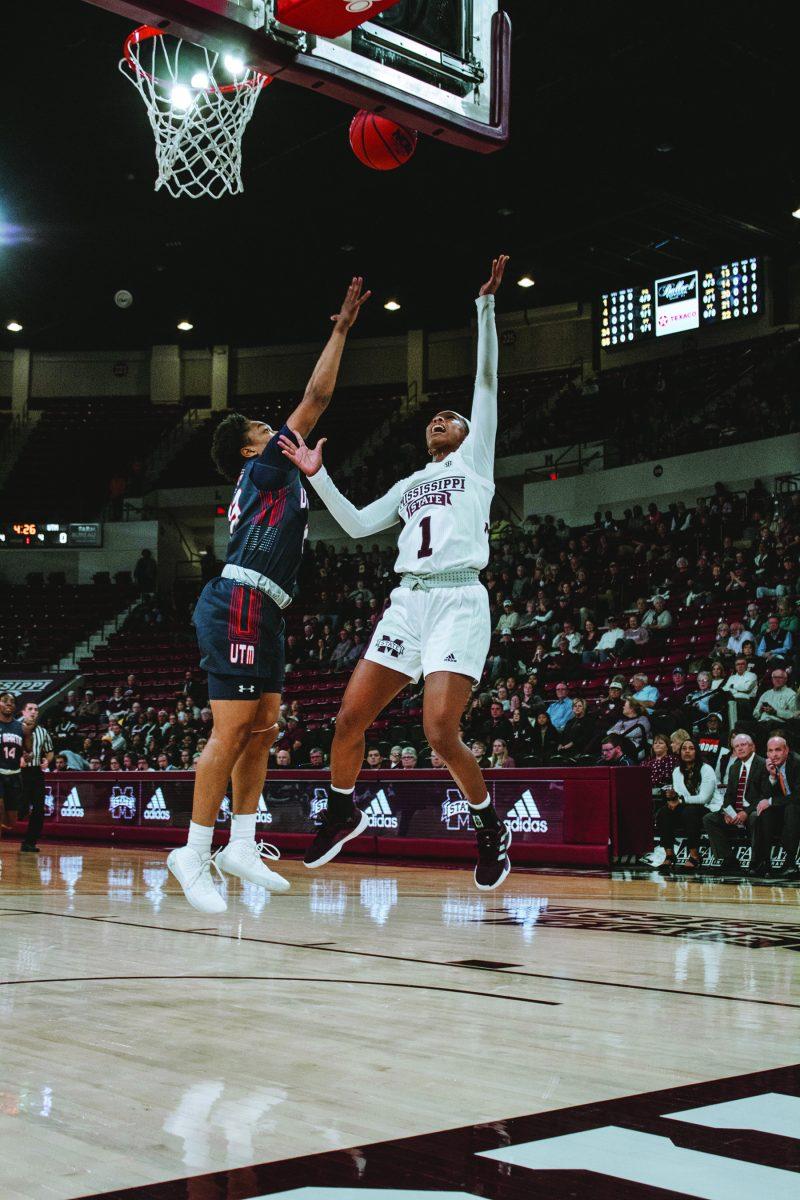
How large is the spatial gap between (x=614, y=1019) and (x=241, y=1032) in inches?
41.6

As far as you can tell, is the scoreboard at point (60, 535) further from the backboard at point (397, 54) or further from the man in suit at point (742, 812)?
the backboard at point (397, 54)

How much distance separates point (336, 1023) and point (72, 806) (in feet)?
49.2

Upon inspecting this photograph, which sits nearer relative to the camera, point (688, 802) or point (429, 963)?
point (429, 963)

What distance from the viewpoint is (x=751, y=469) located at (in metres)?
23.8

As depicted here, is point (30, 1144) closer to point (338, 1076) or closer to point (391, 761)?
point (338, 1076)

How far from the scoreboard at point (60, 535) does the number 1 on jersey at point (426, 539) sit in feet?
90.5

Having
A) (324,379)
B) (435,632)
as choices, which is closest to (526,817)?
(435,632)

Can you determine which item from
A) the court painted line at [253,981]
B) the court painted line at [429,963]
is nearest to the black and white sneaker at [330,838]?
the court painted line at [429,963]

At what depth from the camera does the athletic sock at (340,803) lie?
577cm

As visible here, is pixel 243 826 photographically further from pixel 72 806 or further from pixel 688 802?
pixel 72 806

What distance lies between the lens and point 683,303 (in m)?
26.1

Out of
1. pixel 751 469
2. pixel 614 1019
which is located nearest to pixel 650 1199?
pixel 614 1019

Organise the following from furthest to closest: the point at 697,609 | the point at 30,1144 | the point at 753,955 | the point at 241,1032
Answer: the point at 697,609
the point at 753,955
the point at 241,1032
the point at 30,1144

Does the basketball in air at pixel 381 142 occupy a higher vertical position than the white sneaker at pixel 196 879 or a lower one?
higher
